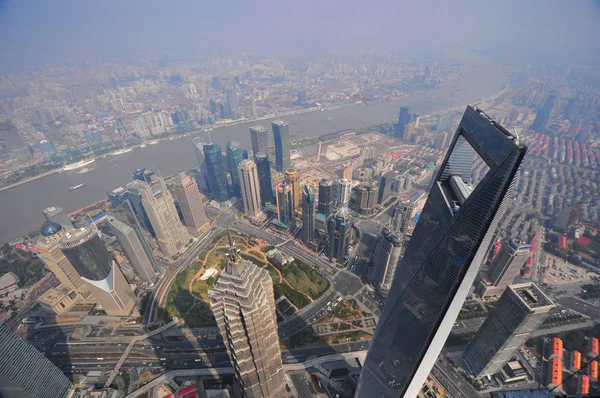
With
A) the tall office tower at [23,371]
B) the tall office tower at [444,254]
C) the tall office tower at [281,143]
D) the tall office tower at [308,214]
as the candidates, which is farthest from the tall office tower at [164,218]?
the tall office tower at [444,254]

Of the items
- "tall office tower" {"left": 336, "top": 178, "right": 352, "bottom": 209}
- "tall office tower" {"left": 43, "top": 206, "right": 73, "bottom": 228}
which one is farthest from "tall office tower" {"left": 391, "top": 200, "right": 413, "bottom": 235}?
"tall office tower" {"left": 43, "top": 206, "right": 73, "bottom": 228}

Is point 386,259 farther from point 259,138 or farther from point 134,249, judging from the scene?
point 259,138

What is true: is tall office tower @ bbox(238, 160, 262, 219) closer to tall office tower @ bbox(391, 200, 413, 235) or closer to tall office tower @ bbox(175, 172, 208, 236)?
tall office tower @ bbox(175, 172, 208, 236)

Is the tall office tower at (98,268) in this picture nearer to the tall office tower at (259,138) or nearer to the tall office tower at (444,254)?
the tall office tower at (444,254)

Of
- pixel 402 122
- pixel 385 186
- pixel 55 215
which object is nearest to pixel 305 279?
pixel 385 186

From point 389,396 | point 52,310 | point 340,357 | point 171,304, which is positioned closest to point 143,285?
point 171,304
